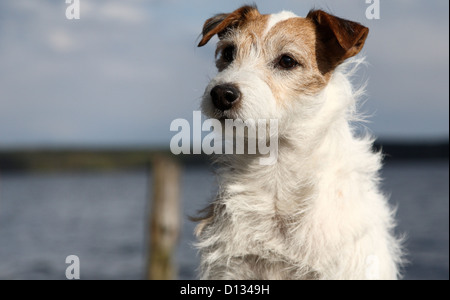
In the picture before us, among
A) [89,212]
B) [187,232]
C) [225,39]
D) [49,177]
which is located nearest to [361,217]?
[225,39]

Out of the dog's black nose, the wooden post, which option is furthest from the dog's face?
the wooden post

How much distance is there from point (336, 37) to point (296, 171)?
4.31 ft

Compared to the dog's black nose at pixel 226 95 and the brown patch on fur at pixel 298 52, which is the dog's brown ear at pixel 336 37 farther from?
the dog's black nose at pixel 226 95

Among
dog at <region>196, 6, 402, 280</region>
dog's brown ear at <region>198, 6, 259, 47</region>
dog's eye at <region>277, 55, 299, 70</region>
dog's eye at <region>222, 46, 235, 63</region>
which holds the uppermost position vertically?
dog's brown ear at <region>198, 6, 259, 47</region>

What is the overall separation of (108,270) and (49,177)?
91.5m

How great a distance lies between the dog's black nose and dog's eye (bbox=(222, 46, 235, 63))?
0.85 m

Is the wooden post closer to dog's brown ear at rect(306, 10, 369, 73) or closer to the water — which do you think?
the water

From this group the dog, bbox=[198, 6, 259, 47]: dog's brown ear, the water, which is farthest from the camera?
the water

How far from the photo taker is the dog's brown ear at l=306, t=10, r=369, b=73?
4.97 metres

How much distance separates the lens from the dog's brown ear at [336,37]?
4.97 metres

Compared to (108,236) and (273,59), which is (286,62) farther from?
(108,236)

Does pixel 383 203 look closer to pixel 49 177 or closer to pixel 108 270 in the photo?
pixel 108 270

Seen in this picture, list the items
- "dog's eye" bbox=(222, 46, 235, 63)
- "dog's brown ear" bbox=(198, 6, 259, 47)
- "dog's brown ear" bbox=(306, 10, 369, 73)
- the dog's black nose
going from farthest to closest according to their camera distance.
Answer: "dog's brown ear" bbox=(198, 6, 259, 47), "dog's eye" bbox=(222, 46, 235, 63), "dog's brown ear" bbox=(306, 10, 369, 73), the dog's black nose

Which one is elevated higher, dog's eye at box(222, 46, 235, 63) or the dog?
dog's eye at box(222, 46, 235, 63)
